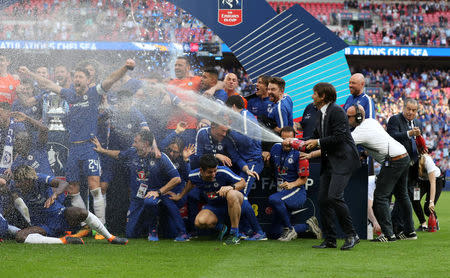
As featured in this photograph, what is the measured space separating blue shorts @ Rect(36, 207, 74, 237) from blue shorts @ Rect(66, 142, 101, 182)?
0.56 meters

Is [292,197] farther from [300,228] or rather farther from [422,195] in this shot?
[422,195]

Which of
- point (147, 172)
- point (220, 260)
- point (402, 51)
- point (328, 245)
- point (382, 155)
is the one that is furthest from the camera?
point (402, 51)

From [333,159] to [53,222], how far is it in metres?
3.25

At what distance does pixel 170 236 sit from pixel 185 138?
4.23 ft

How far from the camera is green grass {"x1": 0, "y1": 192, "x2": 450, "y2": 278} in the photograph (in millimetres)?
4809

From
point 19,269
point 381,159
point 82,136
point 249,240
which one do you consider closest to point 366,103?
point 381,159

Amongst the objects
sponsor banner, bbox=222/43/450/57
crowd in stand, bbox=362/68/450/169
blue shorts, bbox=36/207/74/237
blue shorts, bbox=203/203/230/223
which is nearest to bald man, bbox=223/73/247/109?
blue shorts, bbox=203/203/230/223

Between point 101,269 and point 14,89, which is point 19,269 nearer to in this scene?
point 101,269

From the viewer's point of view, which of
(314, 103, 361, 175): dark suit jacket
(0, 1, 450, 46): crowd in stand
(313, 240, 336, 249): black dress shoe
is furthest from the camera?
(0, 1, 450, 46): crowd in stand

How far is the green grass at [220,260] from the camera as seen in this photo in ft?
15.8

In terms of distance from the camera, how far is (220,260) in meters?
5.51

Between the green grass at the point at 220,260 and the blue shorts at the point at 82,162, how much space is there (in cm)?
99

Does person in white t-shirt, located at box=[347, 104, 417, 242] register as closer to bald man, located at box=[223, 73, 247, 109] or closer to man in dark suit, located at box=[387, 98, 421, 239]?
man in dark suit, located at box=[387, 98, 421, 239]

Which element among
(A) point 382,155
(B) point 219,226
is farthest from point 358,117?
(B) point 219,226
